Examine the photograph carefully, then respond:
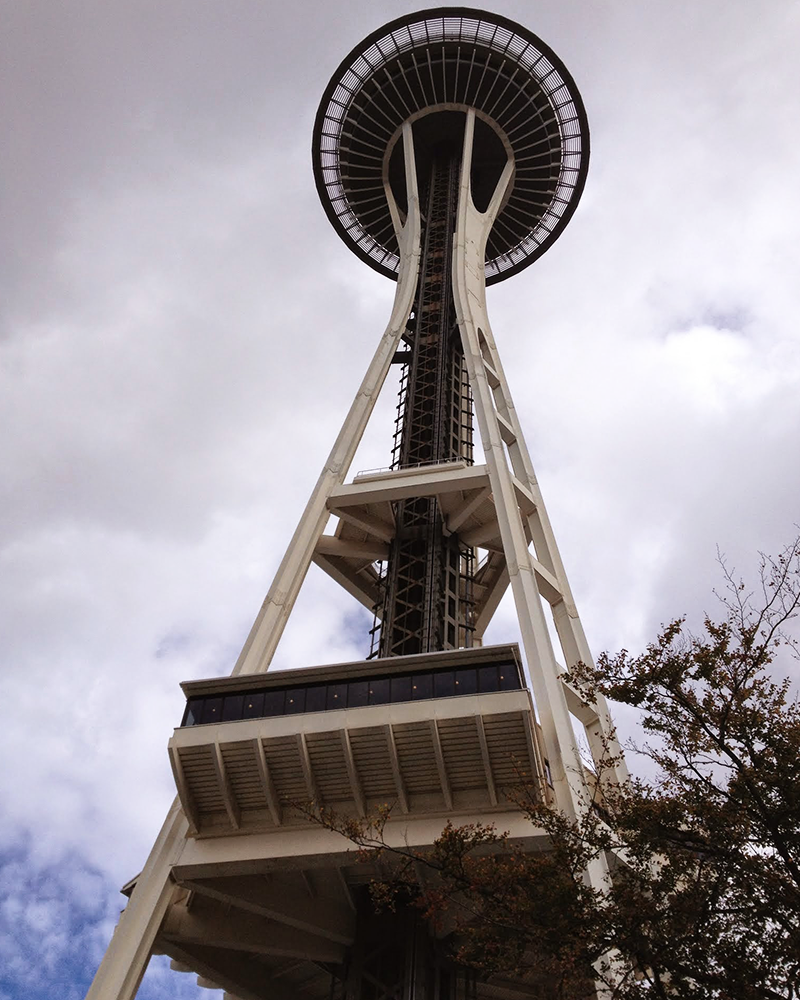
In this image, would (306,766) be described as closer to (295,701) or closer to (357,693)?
(295,701)

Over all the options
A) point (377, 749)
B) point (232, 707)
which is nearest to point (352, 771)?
point (377, 749)

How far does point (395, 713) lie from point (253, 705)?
390 centimetres

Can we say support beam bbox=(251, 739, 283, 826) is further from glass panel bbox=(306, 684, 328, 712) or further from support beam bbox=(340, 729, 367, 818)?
support beam bbox=(340, 729, 367, 818)

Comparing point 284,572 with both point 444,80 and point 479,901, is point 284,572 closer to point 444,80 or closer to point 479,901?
point 479,901

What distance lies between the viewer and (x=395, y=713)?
20.6 m

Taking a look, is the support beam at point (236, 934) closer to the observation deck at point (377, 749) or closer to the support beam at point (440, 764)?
the observation deck at point (377, 749)

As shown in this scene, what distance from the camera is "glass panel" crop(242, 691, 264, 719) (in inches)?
864

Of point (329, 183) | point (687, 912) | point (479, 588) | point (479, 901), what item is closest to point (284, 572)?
point (479, 588)

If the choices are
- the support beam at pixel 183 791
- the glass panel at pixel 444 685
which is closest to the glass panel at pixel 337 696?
the glass panel at pixel 444 685

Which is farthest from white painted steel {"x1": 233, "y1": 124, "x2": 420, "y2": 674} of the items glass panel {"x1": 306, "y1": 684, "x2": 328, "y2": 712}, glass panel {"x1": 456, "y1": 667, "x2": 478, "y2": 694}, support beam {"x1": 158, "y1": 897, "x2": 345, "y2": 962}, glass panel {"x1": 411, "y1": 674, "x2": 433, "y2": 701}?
glass panel {"x1": 456, "y1": 667, "x2": 478, "y2": 694}

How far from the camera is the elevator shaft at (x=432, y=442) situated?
3078 centimetres

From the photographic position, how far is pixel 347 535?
3341cm

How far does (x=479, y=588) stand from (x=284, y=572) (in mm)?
10366

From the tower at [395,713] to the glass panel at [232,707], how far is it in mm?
35
